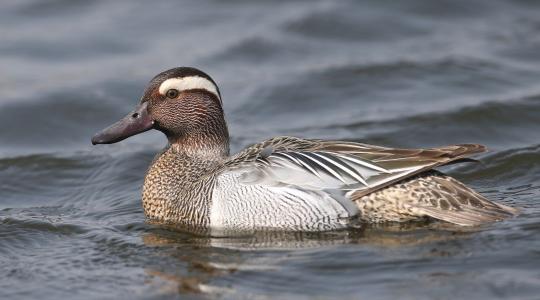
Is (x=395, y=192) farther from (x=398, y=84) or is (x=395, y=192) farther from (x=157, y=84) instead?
(x=398, y=84)

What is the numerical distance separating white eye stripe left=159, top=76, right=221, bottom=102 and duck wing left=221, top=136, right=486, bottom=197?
77 centimetres

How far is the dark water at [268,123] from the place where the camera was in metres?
7.62

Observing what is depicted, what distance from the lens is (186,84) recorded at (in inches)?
355

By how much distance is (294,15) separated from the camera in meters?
16.4

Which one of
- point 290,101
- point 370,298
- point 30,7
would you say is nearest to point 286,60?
point 290,101

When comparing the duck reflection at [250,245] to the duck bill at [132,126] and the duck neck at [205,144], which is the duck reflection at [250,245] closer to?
the duck neck at [205,144]

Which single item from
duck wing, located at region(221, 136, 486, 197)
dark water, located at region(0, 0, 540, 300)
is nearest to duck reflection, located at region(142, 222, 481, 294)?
dark water, located at region(0, 0, 540, 300)

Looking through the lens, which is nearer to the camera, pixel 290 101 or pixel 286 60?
pixel 290 101

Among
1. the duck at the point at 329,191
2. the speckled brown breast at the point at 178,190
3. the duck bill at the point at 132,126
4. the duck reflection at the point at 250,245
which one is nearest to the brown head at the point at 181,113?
the duck bill at the point at 132,126

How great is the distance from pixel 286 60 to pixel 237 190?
660cm

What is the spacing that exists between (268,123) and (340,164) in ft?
14.3

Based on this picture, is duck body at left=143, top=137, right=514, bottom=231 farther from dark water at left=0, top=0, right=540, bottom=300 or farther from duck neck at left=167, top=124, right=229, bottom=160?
duck neck at left=167, top=124, right=229, bottom=160

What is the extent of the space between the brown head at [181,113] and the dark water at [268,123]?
0.85m

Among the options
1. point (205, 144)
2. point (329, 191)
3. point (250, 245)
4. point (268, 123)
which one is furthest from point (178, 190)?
point (268, 123)
